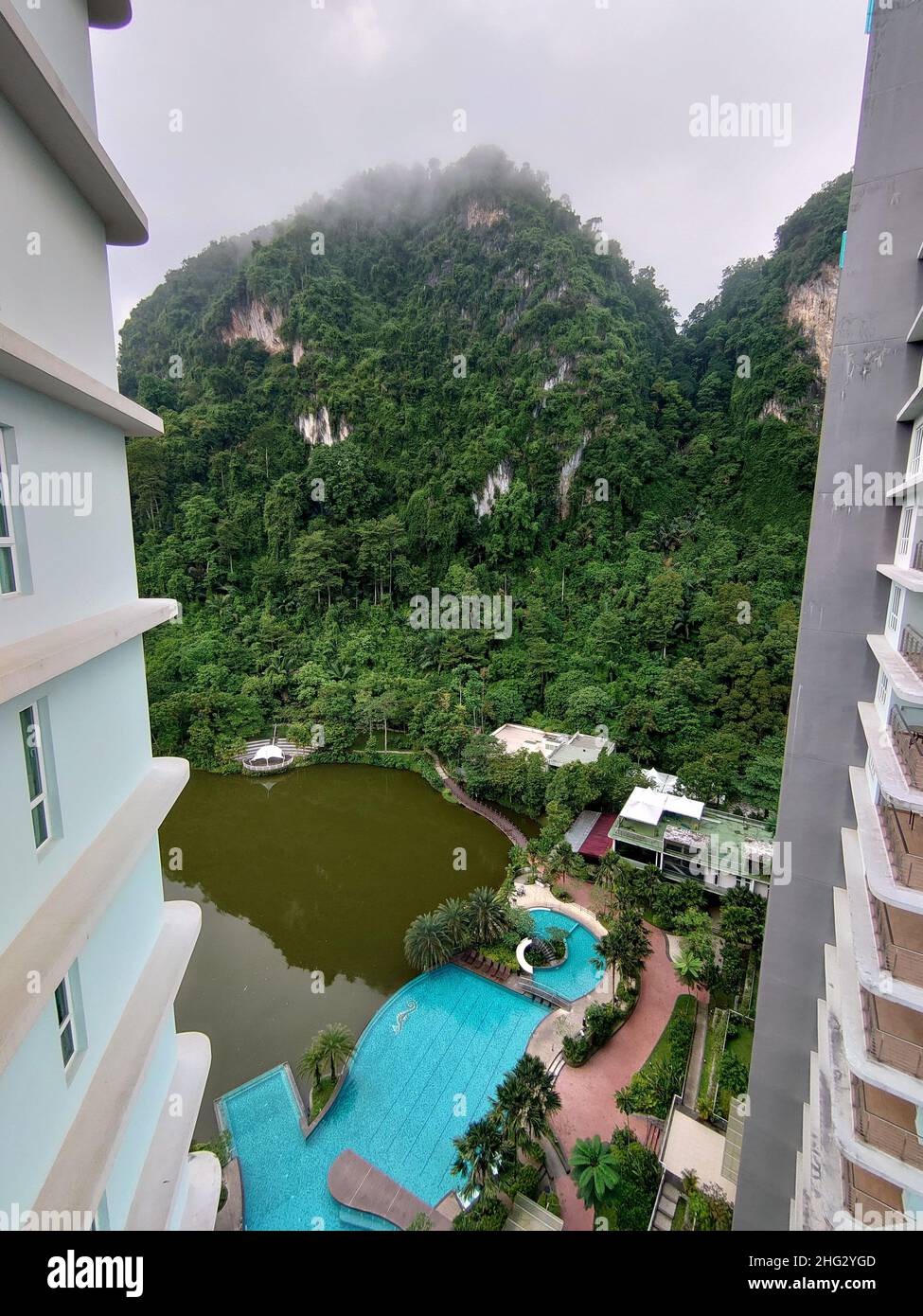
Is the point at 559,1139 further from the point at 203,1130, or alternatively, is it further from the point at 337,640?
the point at 337,640

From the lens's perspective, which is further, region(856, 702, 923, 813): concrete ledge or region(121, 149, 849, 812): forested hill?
region(121, 149, 849, 812): forested hill

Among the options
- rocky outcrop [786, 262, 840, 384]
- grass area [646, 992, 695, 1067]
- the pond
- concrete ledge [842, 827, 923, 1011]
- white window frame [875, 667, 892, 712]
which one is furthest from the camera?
rocky outcrop [786, 262, 840, 384]

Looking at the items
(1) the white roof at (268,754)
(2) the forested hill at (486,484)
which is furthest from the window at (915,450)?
(1) the white roof at (268,754)

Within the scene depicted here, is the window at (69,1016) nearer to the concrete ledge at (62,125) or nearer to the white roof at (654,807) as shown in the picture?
the concrete ledge at (62,125)

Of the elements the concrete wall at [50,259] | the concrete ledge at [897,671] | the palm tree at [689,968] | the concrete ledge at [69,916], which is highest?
the concrete wall at [50,259]

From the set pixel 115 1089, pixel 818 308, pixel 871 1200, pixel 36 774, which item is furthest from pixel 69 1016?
pixel 818 308

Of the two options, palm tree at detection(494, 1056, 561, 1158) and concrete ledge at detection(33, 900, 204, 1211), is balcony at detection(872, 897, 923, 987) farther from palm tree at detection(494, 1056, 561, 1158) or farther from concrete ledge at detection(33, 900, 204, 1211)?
palm tree at detection(494, 1056, 561, 1158)

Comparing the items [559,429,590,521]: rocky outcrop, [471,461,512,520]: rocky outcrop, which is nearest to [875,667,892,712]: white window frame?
[471,461,512,520]: rocky outcrop
